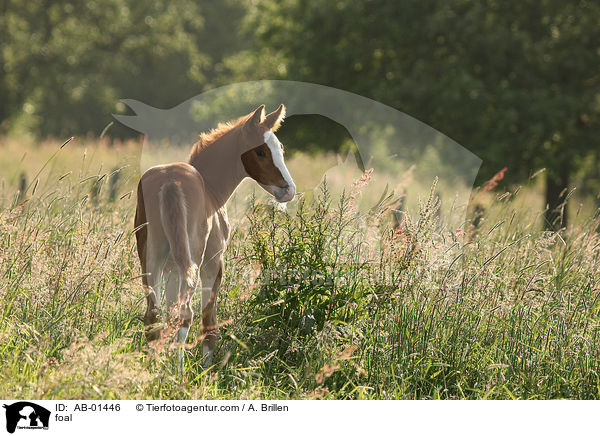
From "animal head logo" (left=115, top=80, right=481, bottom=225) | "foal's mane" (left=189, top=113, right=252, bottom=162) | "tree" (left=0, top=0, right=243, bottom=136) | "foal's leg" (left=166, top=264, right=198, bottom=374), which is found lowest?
"foal's leg" (left=166, top=264, right=198, bottom=374)

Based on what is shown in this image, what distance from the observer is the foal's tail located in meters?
3.66

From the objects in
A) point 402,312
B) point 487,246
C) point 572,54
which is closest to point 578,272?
point 487,246

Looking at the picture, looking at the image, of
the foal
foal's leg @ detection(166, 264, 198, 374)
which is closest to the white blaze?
the foal

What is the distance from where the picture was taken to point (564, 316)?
421 cm

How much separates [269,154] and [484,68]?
7.12 m

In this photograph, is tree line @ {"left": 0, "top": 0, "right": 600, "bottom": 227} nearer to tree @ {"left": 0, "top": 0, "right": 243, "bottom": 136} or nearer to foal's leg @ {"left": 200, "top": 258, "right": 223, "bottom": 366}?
foal's leg @ {"left": 200, "top": 258, "right": 223, "bottom": 366}

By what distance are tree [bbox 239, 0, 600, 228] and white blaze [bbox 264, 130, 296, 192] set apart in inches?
239

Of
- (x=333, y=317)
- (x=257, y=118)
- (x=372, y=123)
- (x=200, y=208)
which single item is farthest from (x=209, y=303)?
(x=372, y=123)

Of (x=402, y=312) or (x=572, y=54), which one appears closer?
(x=402, y=312)

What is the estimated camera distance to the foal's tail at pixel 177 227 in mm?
3662

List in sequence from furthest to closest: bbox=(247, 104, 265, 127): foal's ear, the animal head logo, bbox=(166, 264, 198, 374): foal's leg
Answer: the animal head logo
bbox=(247, 104, 265, 127): foal's ear
bbox=(166, 264, 198, 374): foal's leg

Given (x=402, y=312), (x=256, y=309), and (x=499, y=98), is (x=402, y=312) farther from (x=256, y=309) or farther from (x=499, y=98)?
(x=499, y=98)

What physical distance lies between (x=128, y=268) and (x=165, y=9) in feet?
101
